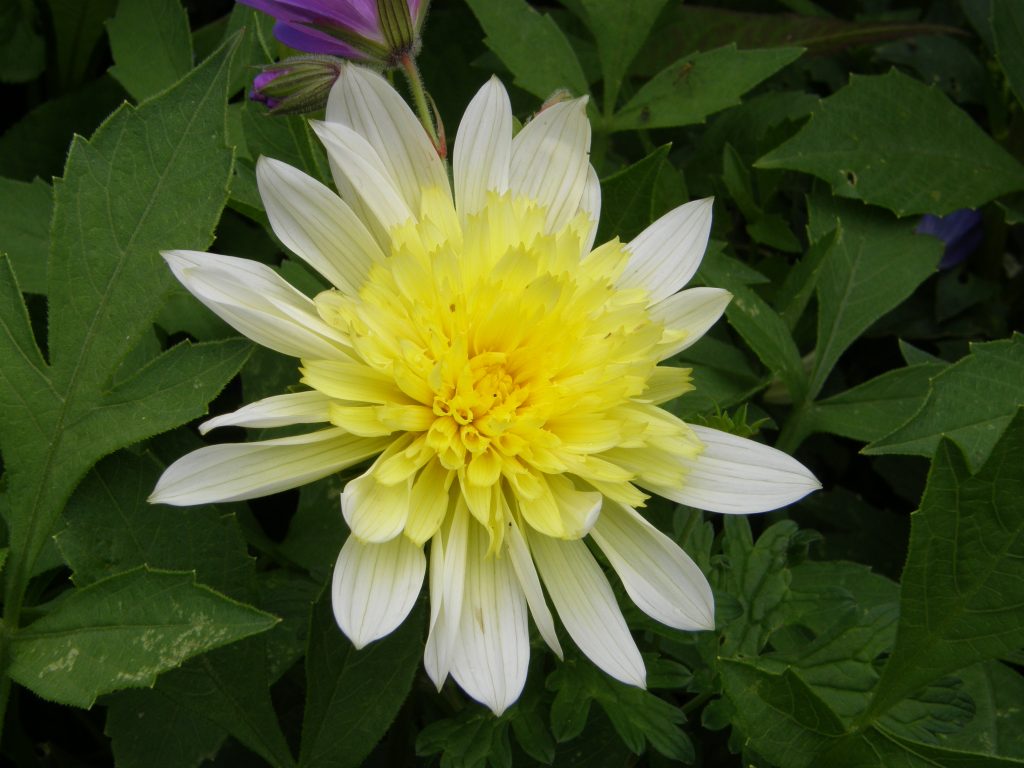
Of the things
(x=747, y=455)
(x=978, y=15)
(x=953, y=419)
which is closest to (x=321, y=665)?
(x=747, y=455)

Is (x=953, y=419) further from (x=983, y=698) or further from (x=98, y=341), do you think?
(x=98, y=341)

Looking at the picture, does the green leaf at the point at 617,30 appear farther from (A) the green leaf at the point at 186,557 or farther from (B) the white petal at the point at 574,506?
(A) the green leaf at the point at 186,557

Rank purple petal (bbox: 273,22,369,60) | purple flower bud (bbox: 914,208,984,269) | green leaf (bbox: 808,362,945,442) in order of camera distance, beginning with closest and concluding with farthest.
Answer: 1. purple petal (bbox: 273,22,369,60)
2. green leaf (bbox: 808,362,945,442)
3. purple flower bud (bbox: 914,208,984,269)

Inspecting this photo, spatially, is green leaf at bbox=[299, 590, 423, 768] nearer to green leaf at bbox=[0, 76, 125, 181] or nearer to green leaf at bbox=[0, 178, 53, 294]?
green leaf at bbox=[0, 178, 53, 294]

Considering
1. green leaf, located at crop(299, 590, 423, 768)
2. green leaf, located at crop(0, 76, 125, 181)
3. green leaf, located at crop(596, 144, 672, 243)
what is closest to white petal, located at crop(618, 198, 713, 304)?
green leaf, located at crop(596, 144, 672, 243)

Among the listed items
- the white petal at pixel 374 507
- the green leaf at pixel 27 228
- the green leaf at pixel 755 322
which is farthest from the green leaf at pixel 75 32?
the white petal at pixel 374 507
